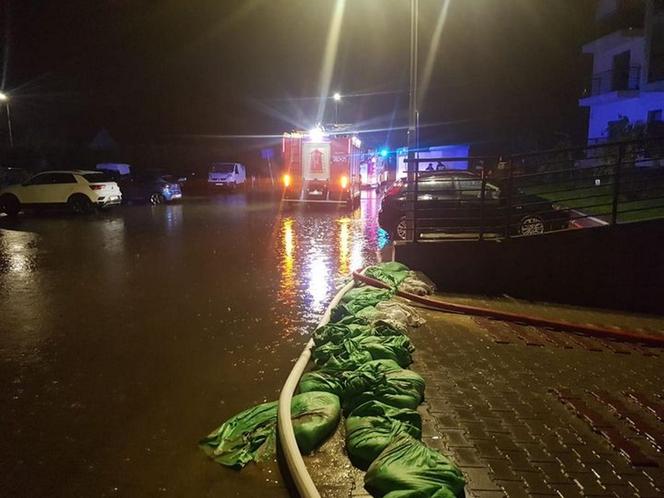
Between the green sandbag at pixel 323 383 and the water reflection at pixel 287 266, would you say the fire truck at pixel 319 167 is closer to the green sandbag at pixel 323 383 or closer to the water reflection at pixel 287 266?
the water reflection at pixel 287 266

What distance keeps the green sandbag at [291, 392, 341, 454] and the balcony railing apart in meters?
30.3

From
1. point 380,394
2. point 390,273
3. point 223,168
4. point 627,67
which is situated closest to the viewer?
point 380,394

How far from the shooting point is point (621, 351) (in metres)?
5.99

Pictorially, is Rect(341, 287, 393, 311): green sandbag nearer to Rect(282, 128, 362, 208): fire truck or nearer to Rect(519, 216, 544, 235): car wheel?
Rect(519, 216, 544, 235): car wheel

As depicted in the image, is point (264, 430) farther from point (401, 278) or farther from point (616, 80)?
point (616, 80)

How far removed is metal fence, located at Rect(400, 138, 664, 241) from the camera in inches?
325

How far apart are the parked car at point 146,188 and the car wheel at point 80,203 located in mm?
5091

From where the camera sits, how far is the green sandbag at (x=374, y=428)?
340 centimetres

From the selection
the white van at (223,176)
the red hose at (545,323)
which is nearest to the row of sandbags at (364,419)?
the red hose at (545,323)

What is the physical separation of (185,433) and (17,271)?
7.81 m

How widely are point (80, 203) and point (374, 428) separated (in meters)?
20.3

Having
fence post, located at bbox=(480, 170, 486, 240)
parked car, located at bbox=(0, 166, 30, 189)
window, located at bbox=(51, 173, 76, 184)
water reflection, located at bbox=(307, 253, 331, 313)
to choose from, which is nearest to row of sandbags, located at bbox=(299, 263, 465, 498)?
water reflection, located at bbox=(307, 253, 331, 313)

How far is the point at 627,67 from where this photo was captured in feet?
95.6

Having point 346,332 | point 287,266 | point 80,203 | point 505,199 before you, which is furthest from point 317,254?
point 80,203
